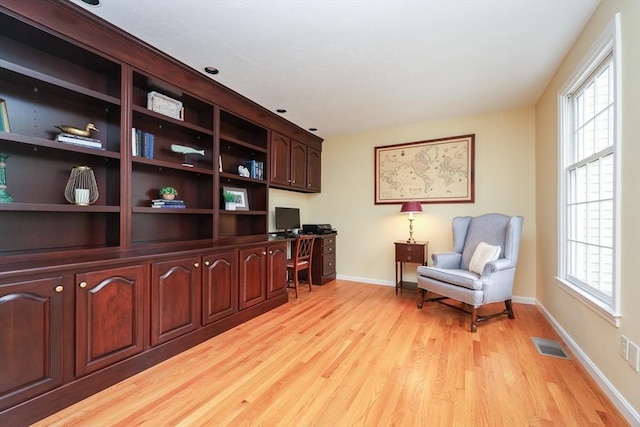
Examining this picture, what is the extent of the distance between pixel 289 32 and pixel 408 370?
2.67 m

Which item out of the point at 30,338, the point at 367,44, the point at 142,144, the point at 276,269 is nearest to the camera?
the point at 30,338

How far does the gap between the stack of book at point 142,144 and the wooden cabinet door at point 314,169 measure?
8.22 feet

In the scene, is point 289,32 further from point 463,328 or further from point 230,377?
point 463,328

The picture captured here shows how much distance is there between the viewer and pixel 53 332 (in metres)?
1.52

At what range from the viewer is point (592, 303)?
186 centimetres

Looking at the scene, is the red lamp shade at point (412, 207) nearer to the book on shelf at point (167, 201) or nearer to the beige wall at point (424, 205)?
the beige wall at point (424, 205)

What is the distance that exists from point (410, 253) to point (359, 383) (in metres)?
2.25

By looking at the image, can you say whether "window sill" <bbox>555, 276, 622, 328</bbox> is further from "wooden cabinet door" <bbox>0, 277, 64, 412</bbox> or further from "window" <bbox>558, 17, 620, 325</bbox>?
"wooden cabinet door" <bbox>0, 277, 64, 412</bbox>

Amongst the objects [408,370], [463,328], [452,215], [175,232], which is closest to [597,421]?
[408,370]

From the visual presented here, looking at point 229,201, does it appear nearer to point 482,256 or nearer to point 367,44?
point 367,44

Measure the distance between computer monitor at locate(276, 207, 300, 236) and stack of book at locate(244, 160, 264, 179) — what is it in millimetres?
667

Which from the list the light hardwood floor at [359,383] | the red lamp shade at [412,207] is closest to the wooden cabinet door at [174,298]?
the light hardwood floor at [359,383]

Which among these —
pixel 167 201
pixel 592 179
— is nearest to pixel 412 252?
pixel 592 179

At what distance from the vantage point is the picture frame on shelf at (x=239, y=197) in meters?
3.34
